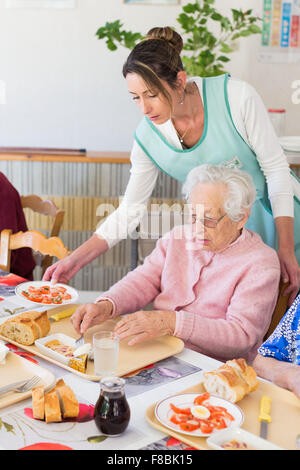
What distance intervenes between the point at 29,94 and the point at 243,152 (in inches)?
86.3

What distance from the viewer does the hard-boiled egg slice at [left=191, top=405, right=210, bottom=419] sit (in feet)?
3.40

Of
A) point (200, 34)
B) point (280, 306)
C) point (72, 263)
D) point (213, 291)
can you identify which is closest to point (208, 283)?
point (213, 291)

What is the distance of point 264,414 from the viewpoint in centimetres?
107

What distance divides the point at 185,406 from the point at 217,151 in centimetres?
92

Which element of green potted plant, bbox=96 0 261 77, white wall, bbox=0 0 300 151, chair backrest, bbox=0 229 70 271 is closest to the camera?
chair backrest, bbox=0 229 70 271

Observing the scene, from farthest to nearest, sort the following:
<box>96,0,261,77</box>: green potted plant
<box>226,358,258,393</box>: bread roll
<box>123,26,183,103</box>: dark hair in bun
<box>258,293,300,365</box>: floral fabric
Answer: <box>96,0,261,77</box>: green potted plant
<box>123,26,183,103</box>: dark hair in bun
<box>258,293,300,365</box>: floral fabric
<box>226,358,258,393</box>: bread roll

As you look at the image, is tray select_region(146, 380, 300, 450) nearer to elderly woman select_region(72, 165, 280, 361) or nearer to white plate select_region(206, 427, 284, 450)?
white plate select_region(206, 427, 284, 450)

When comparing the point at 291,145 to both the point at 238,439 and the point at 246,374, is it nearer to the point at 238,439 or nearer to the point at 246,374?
the point at 246,374

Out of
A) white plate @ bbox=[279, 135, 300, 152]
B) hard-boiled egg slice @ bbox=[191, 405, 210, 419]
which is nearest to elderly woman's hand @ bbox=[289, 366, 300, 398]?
hard-boiled egg slice @ bbox=[191, 405, 210, 419]

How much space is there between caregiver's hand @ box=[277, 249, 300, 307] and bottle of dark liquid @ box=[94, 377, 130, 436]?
781 mm

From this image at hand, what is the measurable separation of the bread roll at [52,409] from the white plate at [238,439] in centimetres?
28

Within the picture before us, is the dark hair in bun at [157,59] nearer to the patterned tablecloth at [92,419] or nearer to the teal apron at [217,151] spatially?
the teal apron at [217,151]

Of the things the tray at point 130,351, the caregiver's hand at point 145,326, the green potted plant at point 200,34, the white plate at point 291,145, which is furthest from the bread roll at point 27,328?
the green potted plant at point 200,34

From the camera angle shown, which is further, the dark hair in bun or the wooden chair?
the wooden chair
